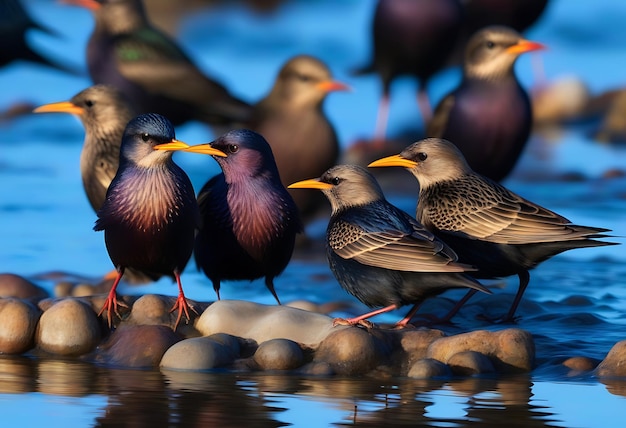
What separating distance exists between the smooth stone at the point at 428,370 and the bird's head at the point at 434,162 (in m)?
1.39

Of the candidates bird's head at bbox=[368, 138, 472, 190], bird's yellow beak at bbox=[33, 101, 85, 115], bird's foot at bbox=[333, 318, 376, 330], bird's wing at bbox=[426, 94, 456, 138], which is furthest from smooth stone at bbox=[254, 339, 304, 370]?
bird's wing at bbox=[426, 94, 456, 138]

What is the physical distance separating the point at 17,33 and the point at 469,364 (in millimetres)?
7060

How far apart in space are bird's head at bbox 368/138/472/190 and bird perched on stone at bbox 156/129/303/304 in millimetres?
573

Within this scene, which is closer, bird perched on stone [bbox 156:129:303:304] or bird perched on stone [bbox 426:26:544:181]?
bird perched on stone [bbox 156:129:303:304]

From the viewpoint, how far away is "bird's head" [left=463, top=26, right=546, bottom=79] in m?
9.46

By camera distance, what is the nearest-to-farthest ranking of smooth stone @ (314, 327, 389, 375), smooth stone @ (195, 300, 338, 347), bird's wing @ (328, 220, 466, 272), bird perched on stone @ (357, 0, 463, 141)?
smooth stone @ (314, 327, 389, 375) → bird's wing @ (328, 220, 466, 272) → smooth stone @ (195, 300, 338, 347) → bird perched on stone @ (357, 0, 463, 141)

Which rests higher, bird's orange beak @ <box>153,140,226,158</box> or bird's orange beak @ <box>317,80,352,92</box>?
bird's orange beak @ <box>317,80,352,92</box>

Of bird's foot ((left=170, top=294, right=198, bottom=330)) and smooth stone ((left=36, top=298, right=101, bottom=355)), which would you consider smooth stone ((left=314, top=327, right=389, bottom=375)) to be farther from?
smooth stone ((left=36, top=298, right=101, bottom=355))

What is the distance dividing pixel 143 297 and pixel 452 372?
1.71 m

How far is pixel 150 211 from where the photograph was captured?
6.53 m

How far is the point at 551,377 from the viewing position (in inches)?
232

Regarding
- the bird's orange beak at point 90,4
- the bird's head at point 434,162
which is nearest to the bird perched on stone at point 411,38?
the bird's orange beak at point 90,4

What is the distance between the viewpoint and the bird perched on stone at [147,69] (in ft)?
34.4

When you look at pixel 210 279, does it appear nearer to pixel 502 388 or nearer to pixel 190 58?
pixel 502 388
